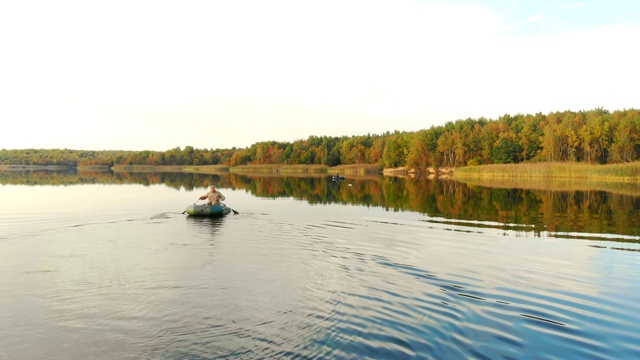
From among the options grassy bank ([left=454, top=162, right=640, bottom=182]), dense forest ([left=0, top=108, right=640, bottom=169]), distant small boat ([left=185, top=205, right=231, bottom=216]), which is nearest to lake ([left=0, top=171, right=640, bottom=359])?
distant small boat ([left=185, top=205, right=231, bottom=216])

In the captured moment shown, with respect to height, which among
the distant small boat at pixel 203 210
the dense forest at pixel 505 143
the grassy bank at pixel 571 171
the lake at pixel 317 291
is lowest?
the lake at pixel 317 291

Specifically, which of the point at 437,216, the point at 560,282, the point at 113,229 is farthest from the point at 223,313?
the point at 437,216

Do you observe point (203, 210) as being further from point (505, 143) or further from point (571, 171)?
point (505, 143)

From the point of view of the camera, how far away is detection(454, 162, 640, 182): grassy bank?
226 feet

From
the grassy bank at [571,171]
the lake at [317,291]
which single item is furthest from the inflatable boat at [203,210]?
the grassy bank at [571,171]

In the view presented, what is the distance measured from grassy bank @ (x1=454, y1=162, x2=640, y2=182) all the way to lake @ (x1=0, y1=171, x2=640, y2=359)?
178 ft

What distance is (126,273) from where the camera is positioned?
1348cm

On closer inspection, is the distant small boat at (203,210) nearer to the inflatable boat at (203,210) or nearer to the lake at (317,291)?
the inflatable boat at (203,210)

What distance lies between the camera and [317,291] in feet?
39.1

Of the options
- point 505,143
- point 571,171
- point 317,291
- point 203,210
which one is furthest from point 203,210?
point 505,143

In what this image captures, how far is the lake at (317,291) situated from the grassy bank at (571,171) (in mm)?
54189

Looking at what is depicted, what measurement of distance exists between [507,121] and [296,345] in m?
137

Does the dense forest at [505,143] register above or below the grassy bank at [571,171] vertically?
above

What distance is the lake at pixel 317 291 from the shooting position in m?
8.41
